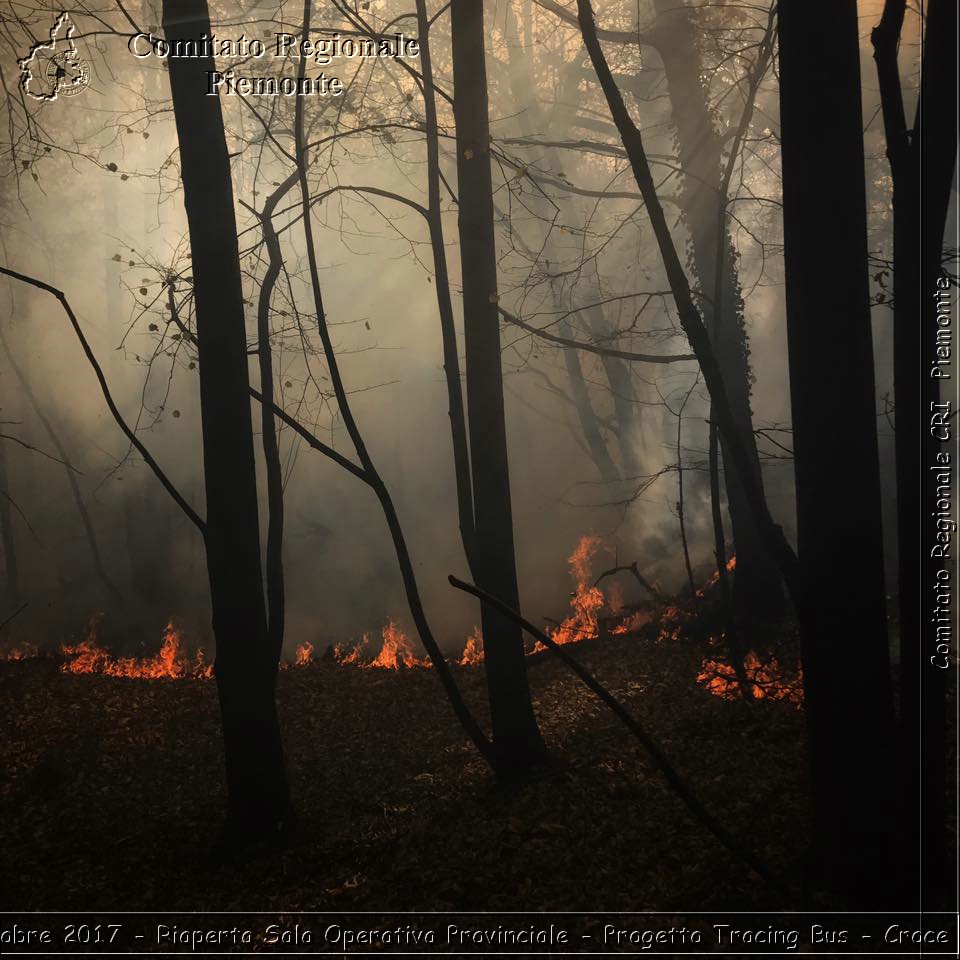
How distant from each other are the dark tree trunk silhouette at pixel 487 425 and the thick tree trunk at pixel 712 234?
4.27 meters

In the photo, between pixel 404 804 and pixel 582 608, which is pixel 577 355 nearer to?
pixel 582 608

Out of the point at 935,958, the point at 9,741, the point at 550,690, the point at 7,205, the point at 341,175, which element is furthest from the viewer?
the point at 341,175

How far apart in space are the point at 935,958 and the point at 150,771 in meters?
6.62

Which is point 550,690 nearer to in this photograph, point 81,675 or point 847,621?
point 847,621

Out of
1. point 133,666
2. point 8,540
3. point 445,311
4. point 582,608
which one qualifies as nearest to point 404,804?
point 445,311

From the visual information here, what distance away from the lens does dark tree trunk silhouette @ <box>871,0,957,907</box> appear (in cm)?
421

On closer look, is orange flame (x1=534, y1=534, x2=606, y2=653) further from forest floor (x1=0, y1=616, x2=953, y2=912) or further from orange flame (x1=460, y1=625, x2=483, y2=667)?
forest floor (x1=0, y1=616, x2=953, y2=912)

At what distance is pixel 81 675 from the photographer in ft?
31.9

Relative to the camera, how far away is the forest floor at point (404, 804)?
5.05 meters

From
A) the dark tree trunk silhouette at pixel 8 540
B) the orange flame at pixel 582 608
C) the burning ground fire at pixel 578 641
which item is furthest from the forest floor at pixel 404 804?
the dark tree trunk silhouette at pixel 8 540

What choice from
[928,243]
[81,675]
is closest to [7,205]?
[81,675]

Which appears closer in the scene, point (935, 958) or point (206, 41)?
point (935, 958)

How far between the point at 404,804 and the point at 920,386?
16.9ft

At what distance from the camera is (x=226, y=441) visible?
5938mm
